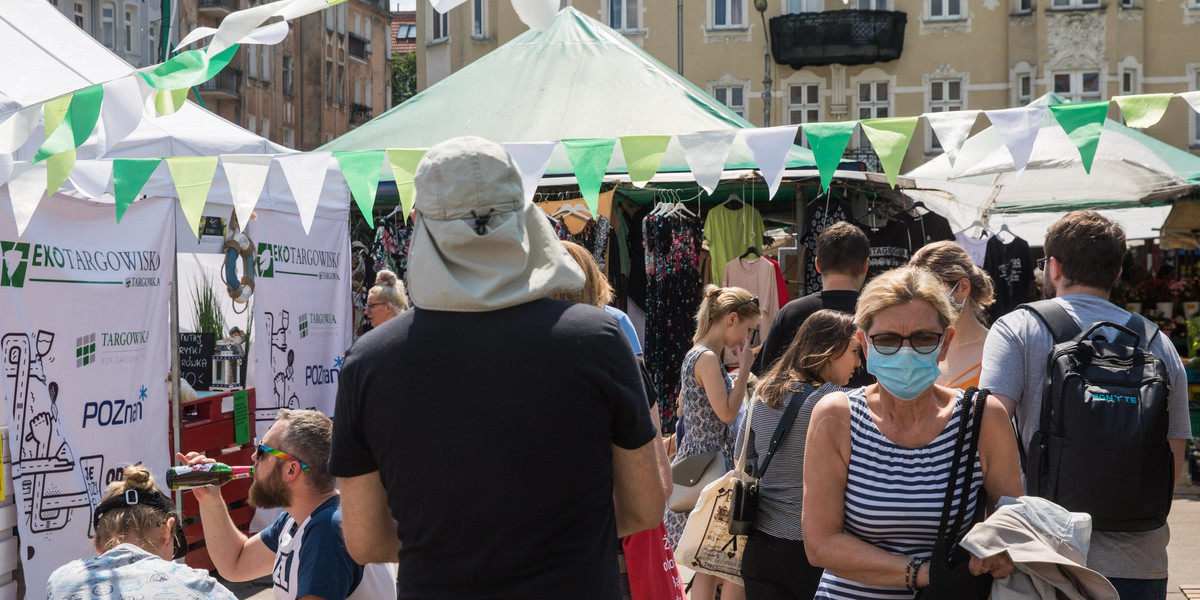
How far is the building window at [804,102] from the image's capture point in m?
30.7

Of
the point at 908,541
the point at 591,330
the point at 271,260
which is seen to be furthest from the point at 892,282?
the point at 271,260

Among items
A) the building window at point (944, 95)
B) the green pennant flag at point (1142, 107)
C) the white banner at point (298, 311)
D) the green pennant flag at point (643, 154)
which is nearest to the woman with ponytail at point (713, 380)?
the green pennant flag at point (643, 154)

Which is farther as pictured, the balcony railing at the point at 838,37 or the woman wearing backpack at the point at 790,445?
the balcony railing at the point at 838,37

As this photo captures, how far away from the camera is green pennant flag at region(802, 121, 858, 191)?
638cm

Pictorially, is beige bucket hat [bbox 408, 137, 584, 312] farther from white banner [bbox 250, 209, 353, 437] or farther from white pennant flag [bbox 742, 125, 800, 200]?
white banner [bbox 250, 209, 353, 437]

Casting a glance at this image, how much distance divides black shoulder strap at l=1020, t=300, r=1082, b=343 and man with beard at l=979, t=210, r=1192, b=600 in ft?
0.04

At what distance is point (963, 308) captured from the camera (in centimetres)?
409

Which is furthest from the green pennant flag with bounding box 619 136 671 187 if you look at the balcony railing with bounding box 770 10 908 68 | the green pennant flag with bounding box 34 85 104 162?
the balcony railing with bounding box 770 10 908 68

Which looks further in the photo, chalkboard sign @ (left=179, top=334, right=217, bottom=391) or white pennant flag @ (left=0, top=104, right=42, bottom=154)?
chalkboard sign @ (left=179, top=334, right=217, bottom=391)

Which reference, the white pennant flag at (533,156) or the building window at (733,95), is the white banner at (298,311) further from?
the building window at (733,95)

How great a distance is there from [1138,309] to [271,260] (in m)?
10.1

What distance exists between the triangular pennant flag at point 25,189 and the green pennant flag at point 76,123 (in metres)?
0.18

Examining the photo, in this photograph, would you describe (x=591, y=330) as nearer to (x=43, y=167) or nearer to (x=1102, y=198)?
(x=43, y=167)

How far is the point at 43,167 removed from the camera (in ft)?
17.5
